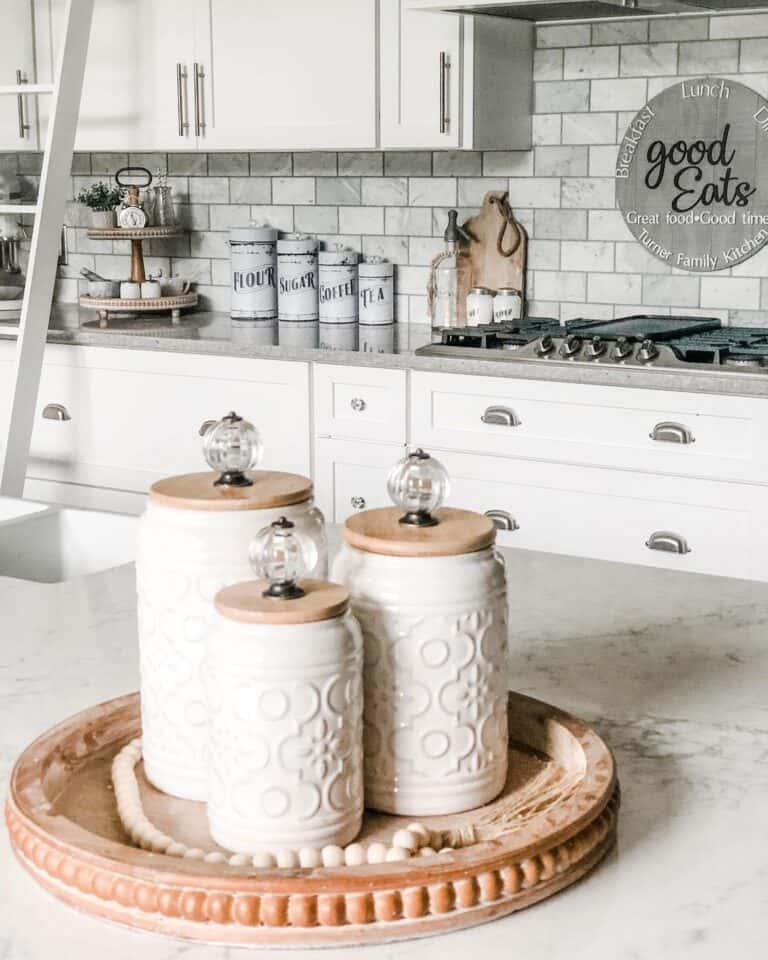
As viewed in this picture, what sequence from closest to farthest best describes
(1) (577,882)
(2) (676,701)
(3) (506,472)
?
(1) (577,882) < (2) (676,701) < (3) (506,472)

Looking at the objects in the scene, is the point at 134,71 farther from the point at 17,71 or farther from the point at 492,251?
the point at 492,251

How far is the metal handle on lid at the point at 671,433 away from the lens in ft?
11.2

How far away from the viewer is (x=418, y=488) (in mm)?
1056

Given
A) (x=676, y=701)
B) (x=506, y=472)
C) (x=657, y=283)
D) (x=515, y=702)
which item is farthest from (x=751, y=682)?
(x=657, y=283)

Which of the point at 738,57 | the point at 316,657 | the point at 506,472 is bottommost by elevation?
the point at 506,472

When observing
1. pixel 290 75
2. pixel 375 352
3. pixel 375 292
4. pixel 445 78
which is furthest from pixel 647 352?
pixel 290 75

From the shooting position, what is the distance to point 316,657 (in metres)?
0.95

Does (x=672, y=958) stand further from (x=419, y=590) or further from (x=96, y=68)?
(x=96, y=68)

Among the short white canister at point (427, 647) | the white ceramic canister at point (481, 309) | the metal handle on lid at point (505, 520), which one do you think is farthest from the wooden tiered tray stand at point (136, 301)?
the short white canister at point (427, 647)

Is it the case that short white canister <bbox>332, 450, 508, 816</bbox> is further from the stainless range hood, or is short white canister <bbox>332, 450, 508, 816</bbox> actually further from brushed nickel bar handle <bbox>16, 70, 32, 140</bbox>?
brushed nickel bar handle <bbox>16, 70, 32, 140</bbox>

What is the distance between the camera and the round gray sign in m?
3.88

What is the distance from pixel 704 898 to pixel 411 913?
20cm

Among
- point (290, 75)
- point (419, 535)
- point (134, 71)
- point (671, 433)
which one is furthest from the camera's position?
point (134, 71)

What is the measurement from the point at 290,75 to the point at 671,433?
5.23 ft
